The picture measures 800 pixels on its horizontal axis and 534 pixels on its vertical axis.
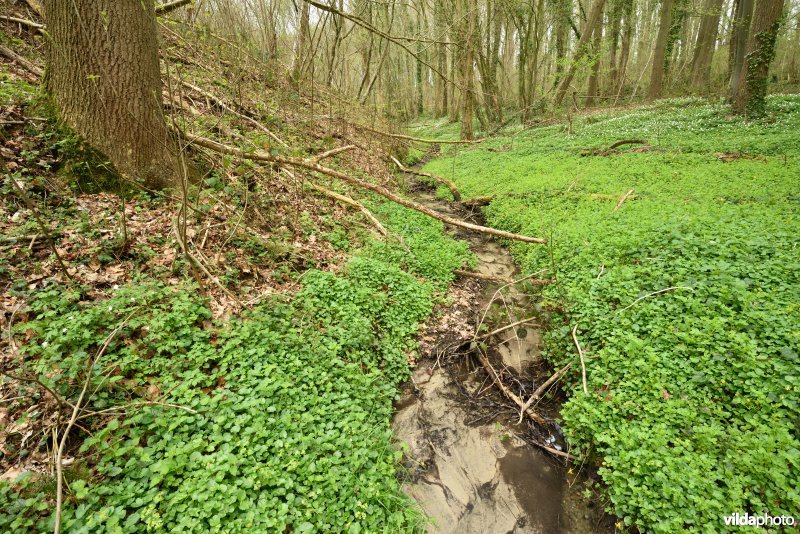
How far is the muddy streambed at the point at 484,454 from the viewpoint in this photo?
3521mm

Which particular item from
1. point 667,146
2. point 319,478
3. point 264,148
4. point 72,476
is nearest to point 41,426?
point 72,476

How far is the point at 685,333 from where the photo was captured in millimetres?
3998

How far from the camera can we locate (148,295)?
13.1ft

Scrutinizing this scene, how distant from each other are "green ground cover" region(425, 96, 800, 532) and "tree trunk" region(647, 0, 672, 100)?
15634 millimetres

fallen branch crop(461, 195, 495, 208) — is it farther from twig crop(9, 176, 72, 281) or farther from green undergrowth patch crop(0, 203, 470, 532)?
twig crop(9, 176, 72, 281)

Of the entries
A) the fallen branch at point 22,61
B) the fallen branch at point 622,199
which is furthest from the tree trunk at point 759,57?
the fallen branch at point 22,61

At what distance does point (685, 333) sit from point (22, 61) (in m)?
10.5

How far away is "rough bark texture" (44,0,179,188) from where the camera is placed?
4.54 meters

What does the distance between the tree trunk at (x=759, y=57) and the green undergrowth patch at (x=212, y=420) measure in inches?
698

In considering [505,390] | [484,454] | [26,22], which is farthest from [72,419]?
[26,22]

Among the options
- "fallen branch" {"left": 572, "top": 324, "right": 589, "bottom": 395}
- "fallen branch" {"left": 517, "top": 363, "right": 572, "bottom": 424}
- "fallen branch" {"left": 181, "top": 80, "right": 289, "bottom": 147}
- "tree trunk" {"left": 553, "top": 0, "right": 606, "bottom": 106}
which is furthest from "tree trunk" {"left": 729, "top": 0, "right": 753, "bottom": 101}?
"fallen branch" {"left": 181, "top": 80, "right": 289, "bottom": 147}

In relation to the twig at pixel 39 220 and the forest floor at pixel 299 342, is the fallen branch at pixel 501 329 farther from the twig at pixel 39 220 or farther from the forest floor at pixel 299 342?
the twig at pixel 39 220

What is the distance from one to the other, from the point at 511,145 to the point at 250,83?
1210cm

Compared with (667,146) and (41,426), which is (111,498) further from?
(667,146)
